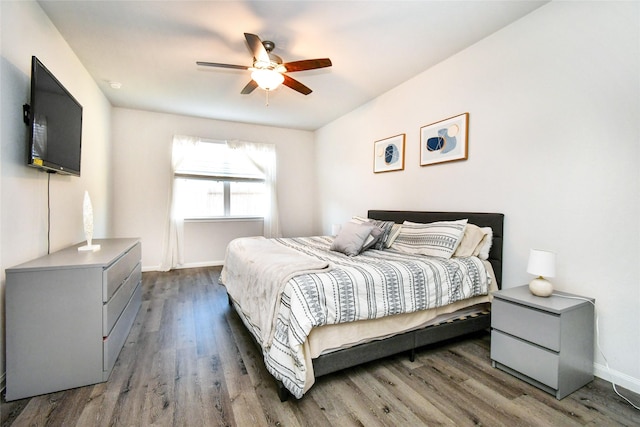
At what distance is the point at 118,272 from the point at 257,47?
81.3 inches

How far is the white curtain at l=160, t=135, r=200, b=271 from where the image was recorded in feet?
15.8

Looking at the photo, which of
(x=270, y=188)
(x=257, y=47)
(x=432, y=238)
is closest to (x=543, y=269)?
(x=432, y=238)

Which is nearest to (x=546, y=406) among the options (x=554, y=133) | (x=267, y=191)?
(x=554, y=133)

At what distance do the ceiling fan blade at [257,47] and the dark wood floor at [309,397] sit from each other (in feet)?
7.85

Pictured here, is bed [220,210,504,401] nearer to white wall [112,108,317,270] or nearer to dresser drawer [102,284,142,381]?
dresser drawer [102,284,142,381]

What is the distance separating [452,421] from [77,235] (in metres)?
3.62

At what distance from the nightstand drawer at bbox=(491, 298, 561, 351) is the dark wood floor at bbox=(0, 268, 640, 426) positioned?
1.06ft

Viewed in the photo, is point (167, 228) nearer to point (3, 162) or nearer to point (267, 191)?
point (267, 191)

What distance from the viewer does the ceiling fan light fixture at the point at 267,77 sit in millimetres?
2547

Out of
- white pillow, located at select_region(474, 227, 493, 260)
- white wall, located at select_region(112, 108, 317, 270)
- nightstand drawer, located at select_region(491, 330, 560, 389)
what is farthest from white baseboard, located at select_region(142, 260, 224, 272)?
nightstand drawer, located at select_region(491, 330, 560, 389)

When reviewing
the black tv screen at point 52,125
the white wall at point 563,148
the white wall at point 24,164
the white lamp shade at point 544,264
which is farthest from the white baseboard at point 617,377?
the black tv screen at point 52,125

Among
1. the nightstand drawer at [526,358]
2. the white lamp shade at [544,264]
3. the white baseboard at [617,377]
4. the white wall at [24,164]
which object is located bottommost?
the white baseboard at [617,377]

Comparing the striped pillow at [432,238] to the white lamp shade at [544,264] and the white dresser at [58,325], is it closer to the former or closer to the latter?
the white lamp shade at [544,264]

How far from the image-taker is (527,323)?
1885mm
